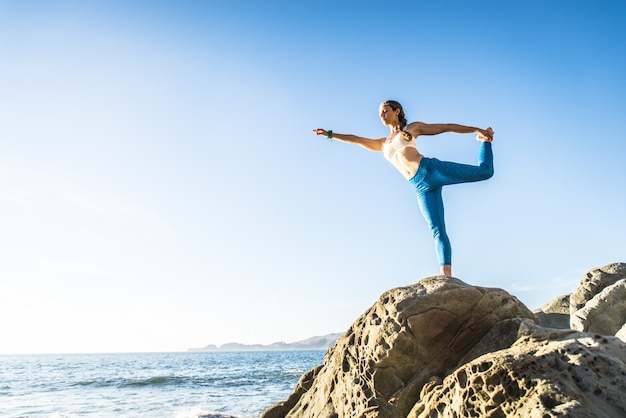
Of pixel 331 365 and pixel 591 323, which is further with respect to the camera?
pixel 591 323

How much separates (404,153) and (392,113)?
0.63 meters

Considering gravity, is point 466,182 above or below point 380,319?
above

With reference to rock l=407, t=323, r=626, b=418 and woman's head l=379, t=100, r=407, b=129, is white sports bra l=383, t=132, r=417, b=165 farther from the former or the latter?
rock l=407, t=323, r=626, b=418

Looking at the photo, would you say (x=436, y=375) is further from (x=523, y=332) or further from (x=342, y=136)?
(x=342, y=136)

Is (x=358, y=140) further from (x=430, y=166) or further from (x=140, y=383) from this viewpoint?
(x=140, y=383)

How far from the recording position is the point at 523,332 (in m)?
4.30

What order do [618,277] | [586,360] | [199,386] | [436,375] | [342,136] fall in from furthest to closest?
[199,386] → [618,277] → [342,136] → [436,375] → [586,360]

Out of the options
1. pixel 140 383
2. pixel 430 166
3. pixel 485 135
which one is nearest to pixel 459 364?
pixel 430 166

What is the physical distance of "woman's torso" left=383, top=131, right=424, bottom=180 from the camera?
6.08 m

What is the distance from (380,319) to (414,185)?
1811 millimetres

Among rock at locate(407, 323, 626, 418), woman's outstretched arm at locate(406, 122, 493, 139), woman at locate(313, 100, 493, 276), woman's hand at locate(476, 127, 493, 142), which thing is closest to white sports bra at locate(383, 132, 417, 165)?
woman at locate(313, 100, 493, 276)

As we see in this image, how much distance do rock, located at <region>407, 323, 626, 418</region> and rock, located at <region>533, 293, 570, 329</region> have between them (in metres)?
13.1

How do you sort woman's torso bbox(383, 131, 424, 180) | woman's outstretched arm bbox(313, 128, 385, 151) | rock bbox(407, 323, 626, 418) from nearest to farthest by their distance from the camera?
1. rock bbox(407, 323, 626, 418)
2. woman's torso bbox(383, 131, 424, 180)
3. woman's outstretched arm bbox(313, 128, 385, 151)

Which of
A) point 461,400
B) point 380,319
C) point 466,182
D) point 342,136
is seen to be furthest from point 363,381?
point 342,136
